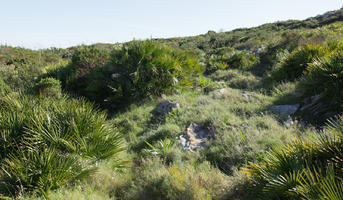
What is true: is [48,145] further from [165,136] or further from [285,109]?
[285,109]

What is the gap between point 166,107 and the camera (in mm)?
6852

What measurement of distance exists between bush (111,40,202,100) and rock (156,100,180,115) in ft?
4.26

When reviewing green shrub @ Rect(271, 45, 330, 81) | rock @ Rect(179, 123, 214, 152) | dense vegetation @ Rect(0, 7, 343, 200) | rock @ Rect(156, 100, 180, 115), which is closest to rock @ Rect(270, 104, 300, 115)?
dense vegetation @ Rect(0, 7, 343, 200)

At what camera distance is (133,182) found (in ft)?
11.8

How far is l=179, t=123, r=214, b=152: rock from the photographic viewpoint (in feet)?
15.4

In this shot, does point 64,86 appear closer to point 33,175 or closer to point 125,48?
point 125,48

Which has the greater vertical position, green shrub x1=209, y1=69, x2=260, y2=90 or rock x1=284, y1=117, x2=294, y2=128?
green shrub x1=209, y1=69, x2=260, y2=90

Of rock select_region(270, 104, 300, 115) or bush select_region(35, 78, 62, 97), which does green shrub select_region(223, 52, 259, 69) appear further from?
bush select_region(35, 78, 62, 97)

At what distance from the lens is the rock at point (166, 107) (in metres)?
6.68

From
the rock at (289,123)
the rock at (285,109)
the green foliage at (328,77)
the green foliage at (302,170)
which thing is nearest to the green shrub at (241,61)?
the green foliage at (328,77)

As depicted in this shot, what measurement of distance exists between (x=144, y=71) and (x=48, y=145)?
16.3ft

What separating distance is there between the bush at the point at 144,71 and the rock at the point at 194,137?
10.5 feet

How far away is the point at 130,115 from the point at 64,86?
162 inches

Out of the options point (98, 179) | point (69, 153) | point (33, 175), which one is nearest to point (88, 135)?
point (69, 153)
